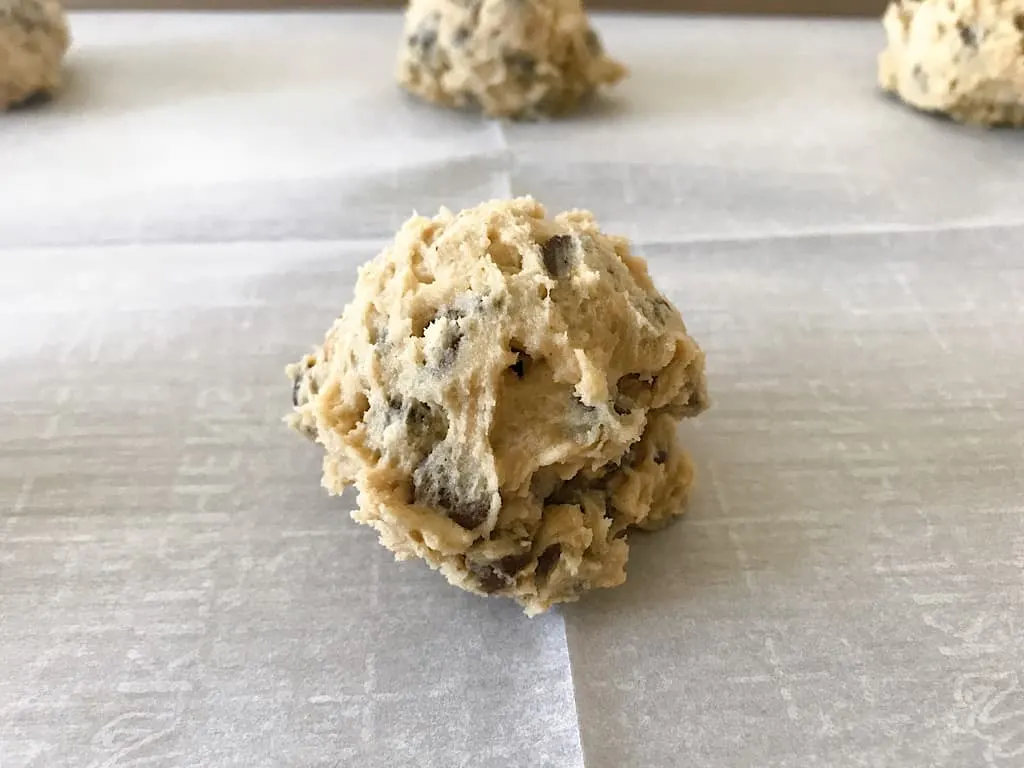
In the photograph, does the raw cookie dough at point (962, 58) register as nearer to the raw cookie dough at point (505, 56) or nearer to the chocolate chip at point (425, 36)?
the raw cookie dough at point (505, 56)

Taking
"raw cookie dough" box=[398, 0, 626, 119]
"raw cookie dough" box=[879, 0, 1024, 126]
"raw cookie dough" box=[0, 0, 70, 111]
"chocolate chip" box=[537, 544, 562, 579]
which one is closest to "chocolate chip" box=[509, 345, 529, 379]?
"chocolate chip" box=[537, 544, 562, 579]

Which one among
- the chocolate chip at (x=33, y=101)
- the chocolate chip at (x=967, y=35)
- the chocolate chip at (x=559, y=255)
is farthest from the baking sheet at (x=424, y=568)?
the chocolate chip at (x=559, y=255)

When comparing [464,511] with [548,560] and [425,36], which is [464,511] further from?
[425,36]

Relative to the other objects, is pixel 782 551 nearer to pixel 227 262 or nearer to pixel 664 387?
pixel 664 387

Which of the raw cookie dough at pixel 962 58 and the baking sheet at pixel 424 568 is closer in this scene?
the baking sheet at pixel 424 568

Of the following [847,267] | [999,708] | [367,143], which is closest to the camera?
[999,708]

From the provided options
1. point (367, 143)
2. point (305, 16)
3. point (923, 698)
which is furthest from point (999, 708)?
point (305, 16)

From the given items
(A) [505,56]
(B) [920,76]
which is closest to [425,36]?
(A) [505,56]

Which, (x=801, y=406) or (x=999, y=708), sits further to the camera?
(x=801, y=406)
